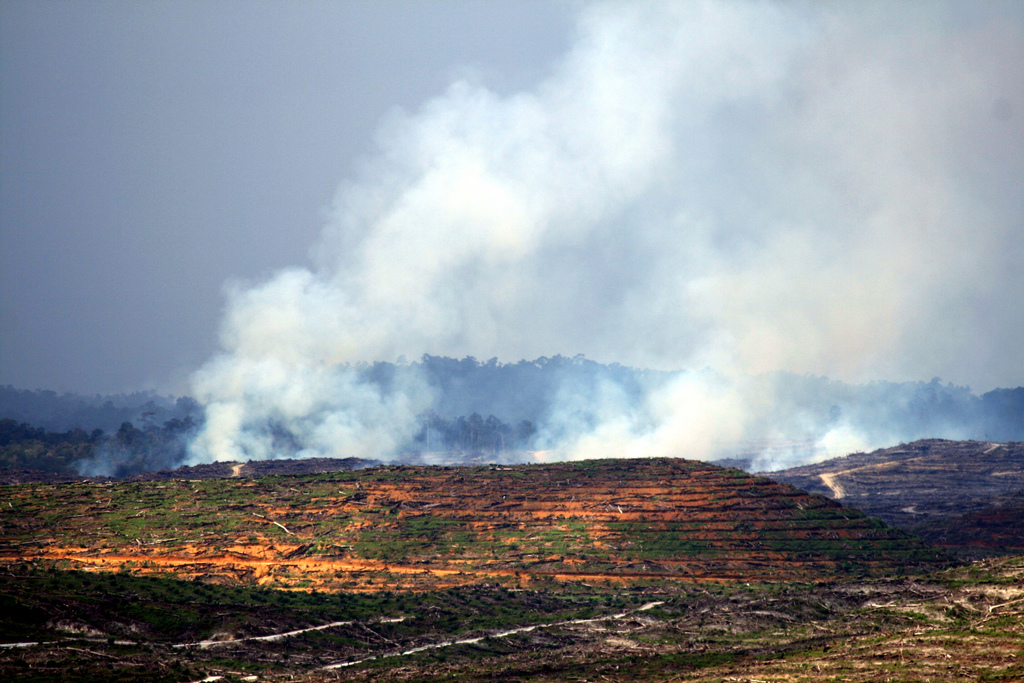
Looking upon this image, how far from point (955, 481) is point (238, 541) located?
14779 centimetres

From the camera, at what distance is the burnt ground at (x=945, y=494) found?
120 metres

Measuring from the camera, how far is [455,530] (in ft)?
335

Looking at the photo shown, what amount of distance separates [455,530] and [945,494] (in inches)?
4433

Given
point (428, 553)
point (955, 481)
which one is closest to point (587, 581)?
point (428, 553)

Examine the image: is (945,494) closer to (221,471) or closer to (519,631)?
(519,631)

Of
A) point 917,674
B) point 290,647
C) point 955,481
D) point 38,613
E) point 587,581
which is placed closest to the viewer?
point 917,674

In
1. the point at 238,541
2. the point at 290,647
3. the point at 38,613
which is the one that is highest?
the point at 238,541

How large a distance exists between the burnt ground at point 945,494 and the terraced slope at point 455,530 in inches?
1043

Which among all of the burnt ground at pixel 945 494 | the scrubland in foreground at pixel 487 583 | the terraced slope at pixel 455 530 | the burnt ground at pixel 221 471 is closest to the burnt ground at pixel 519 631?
the scrubland in foreground at pixel 487 583

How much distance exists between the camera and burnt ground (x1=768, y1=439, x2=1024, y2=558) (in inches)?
4737

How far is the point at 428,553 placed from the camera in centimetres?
9606

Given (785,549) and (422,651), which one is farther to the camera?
(785,549)

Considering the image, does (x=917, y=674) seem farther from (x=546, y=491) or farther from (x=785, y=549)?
(x=546, y=491)

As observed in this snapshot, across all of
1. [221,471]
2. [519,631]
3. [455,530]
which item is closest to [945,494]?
[455,530]
